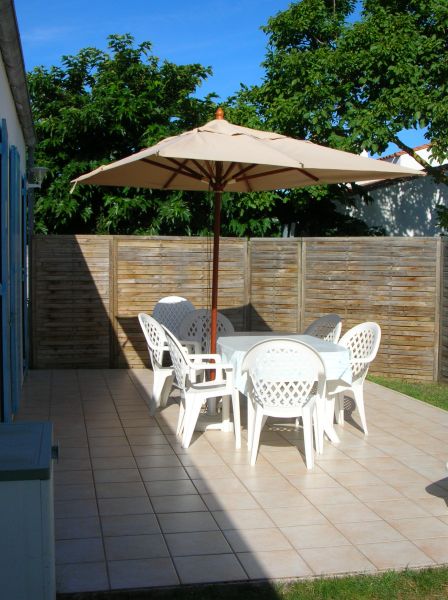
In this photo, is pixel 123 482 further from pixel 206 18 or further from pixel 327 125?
pixel 206 18

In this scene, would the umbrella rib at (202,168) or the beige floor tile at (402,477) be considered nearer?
the beige floor tile at (402,477)

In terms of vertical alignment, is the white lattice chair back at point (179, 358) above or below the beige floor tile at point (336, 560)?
above

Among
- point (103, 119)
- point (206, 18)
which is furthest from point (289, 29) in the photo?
point (103, 119)

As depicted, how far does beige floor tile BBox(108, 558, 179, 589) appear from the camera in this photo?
3484mm

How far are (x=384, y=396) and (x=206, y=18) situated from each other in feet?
32.0

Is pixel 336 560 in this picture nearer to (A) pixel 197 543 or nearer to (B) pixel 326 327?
(A) pixel 197 543

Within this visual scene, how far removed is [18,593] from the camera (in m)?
2.43

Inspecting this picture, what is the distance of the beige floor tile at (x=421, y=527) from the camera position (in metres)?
4.23

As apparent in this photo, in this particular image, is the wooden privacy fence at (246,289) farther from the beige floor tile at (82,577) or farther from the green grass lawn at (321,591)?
the beige floor tile at (82,577)

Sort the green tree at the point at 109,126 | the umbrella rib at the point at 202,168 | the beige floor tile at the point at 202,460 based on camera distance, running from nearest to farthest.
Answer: the beige floor tile at the point at 202,460
the umbrella rib at the point at 202,168
the green tree at the point at 109,126

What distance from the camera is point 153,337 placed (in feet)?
23.6

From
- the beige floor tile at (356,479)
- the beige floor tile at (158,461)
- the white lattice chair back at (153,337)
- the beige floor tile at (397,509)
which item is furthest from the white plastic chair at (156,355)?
the beige floor tile at (397,509)

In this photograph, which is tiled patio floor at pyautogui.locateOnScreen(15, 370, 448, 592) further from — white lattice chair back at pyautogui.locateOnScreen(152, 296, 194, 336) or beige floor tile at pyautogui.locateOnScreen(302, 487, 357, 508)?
white lattice chair back at pyautogui.locateOnScreen(152, 296, 194, 336)

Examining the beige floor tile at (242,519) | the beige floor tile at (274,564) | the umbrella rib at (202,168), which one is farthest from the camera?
the umbrella rib at (202,168)
